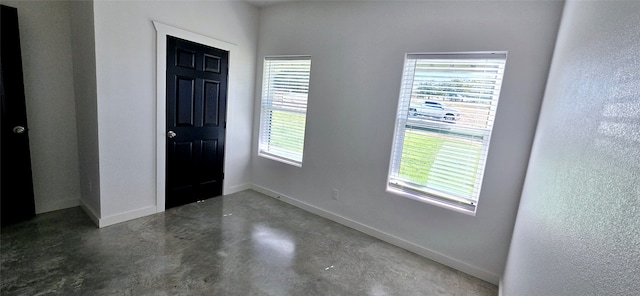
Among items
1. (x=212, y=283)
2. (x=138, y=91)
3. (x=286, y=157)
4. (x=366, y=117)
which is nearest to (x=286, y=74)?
(x=286, y=157)

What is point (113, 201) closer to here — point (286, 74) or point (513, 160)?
point (286, 74)

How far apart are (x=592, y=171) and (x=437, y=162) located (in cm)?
180

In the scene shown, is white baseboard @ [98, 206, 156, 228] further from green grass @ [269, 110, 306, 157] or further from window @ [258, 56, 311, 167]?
green grass @ [269, 110, 306, 157]

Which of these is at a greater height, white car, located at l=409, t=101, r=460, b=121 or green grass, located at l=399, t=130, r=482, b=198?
white car, located at l=409, t=101, r=460, b=121

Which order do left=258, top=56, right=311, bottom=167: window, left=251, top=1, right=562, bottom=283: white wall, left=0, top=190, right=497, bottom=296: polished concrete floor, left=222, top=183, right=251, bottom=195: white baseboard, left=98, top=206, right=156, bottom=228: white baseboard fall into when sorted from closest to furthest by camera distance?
1. left=0, top=190, right=497, bottom=296: polished concrete floor
2. left=251, top=1, right=562, bottom=283: white wall
3. left=98, top=206, right=156, bottom=228: white baseboard
4. left=258, top=56, right=311, bottom=167: window
5. left=222, top=183, right=251, bottom=195: white baseboard

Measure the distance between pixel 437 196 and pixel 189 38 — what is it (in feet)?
10.7

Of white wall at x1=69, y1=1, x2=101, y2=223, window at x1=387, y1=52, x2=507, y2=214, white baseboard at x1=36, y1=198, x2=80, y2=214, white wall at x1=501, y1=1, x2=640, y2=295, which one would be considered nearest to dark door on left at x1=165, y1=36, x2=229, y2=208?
white wall at x1=69, y1=1, x2=101, y2=223

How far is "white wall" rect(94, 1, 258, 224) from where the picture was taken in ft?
8.50

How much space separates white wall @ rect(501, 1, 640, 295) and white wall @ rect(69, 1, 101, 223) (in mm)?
3524

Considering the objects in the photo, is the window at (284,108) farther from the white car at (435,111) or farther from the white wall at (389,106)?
the white car at (435,111)

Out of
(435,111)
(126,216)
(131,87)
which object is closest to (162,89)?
(131,87)

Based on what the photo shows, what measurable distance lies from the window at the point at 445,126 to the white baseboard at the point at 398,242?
1.65 feet

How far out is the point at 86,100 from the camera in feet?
9.09

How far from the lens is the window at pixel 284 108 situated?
358 centimetres
